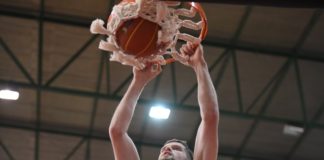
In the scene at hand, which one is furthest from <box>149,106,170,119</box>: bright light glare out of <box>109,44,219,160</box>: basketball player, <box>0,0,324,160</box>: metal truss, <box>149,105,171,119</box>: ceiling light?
<box>109,44,219,160</box>: basketball player

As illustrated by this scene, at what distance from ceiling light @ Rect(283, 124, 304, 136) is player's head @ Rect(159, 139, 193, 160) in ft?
24.3

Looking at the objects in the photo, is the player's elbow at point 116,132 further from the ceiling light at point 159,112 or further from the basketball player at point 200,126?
the ceiling light at point 159,112

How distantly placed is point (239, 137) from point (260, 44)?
2.77m

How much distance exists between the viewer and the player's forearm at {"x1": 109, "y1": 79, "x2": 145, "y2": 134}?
3.82 metres

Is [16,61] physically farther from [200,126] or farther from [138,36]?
[138,36]

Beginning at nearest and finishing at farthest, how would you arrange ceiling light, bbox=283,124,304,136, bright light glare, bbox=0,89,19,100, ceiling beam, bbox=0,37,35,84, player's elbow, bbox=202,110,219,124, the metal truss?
player's elbow, bbox=202,110,219,124 < the metal truss < ceiling beam, bbox=0,37,35,84 < bright light glare, bbox=0,89,19,100 < ceiling light, bbox=283,124,304,136

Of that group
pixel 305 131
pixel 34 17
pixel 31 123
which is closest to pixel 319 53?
pixel 305 131

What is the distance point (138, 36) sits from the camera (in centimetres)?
315

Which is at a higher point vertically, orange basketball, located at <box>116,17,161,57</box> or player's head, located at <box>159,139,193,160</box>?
orange basketball, located at <box>116,17,161,57</box>

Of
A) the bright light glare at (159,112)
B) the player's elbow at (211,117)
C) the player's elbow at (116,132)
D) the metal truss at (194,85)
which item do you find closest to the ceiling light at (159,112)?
the bright light glare at (159,112)

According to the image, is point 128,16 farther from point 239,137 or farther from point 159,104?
point 239,137

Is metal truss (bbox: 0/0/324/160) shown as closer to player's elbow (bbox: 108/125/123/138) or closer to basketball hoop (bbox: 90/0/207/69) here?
player's elbow (bbox: 108/125/123/138)

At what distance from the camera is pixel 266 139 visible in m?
11.7

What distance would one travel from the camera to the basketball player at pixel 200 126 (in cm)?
349
